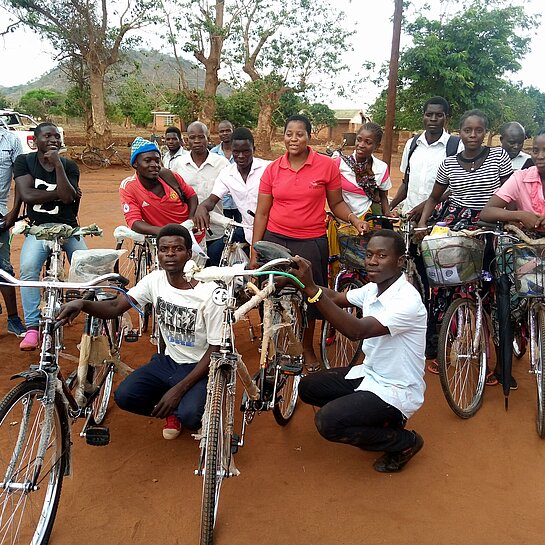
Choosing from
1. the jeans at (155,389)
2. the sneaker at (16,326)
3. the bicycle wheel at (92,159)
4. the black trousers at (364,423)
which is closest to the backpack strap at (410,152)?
the black trousers at (364,423)

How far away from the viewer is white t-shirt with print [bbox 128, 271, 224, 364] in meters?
3.21

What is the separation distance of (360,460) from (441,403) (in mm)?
1059

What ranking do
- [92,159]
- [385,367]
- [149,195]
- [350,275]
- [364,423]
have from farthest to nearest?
[92,159] → [350,275] → [149,195] → [385,367] → [364,423]

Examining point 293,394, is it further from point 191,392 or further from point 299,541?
point 299,541

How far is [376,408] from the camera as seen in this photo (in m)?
3.15

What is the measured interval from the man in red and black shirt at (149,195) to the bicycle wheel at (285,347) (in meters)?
1.38

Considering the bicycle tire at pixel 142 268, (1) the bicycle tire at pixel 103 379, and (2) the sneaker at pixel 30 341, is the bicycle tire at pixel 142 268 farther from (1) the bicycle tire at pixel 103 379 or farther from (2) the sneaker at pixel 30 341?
(1) the bicycle tire at pixel 103 379

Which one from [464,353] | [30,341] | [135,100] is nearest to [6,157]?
[30,341]

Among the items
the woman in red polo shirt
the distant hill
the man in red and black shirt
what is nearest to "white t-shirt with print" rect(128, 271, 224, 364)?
the woman in red polo shirt

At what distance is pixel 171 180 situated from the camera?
15.7 ft

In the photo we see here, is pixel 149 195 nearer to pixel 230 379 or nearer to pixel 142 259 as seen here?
pixel 142 259

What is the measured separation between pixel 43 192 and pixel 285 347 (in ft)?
8.45

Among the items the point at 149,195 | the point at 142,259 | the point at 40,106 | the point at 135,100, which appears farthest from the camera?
the point at 40,106

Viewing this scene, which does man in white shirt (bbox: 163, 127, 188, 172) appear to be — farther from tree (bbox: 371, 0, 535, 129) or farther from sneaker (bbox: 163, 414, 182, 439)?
tree (bbox: 371, 0, 535, 129)
